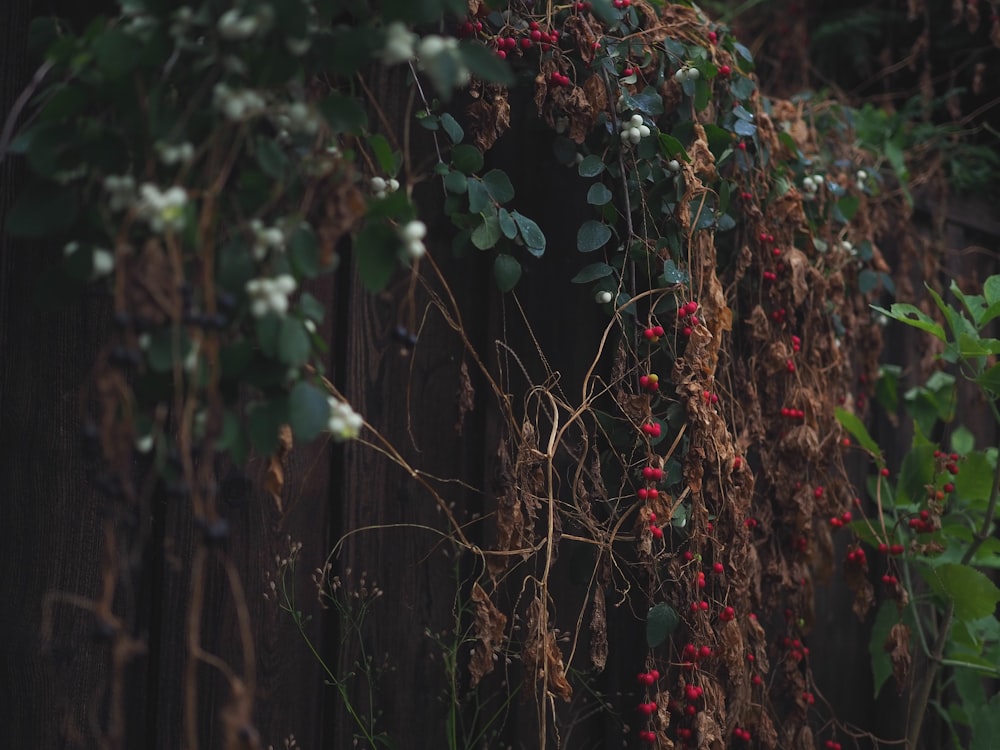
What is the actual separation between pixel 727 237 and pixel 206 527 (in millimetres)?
1281

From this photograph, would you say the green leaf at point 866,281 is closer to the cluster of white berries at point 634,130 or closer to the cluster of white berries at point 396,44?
the cluster of white berries at point 634,130

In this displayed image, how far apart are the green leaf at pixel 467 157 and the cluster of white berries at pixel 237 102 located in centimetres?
56

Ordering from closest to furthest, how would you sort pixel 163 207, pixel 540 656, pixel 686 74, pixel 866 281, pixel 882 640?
1. pixel 163 207
2. pixel 540 656
3. pixel 686 74
4. pixel 882 640
5. pixel 866 281

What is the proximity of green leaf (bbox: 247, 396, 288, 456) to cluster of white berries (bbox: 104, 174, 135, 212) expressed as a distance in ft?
0.77

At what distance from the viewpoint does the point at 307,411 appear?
0.91 meters

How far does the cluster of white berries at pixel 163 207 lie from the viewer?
2.77ft

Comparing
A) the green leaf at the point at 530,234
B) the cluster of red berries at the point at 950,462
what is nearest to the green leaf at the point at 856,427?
Result: the cluster of red berries at the point at 950,462

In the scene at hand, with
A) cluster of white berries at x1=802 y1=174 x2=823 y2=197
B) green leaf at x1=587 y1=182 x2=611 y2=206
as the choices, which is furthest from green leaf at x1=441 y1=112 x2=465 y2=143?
cluster of white berries at x1=802 y1=174 x2=823 y2=197

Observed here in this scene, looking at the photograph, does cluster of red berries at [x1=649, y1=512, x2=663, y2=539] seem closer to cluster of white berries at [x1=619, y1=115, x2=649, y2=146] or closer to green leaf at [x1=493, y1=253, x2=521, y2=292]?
green leaf at [x1=493, y1=253, x2=521, y2=292]

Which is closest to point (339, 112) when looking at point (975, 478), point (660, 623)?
point (660, 623)

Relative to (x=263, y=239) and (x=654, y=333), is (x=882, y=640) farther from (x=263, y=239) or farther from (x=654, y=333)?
(x=263, y=239)

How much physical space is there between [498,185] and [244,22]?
647 millimetres

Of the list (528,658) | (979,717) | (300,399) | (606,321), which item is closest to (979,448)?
(979,717)

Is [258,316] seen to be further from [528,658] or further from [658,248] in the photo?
[658,248]
